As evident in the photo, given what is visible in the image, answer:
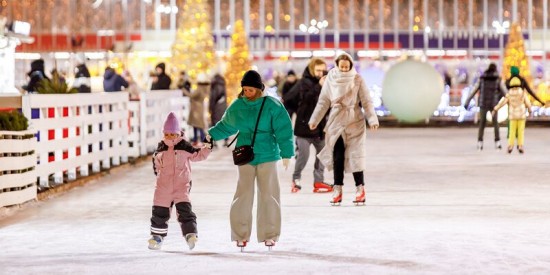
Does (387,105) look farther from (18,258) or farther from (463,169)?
(18,258)

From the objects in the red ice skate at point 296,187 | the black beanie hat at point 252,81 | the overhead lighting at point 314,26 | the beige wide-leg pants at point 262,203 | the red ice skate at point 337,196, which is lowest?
the red ice skate at point 296,187

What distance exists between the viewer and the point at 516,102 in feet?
77.4

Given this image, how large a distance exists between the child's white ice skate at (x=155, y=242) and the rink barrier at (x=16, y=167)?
3582 mm

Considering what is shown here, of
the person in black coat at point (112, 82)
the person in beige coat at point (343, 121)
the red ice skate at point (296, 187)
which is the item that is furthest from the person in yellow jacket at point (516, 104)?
the person in beige coat at point (343, 121)

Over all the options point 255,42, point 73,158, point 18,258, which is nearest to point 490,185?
point 73,158

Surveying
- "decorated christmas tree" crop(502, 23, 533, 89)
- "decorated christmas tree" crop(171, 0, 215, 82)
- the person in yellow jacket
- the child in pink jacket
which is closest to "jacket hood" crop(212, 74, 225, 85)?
the person in yellow jacket

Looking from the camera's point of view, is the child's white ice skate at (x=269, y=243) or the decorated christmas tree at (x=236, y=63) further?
the decorated christmas tree at (x=236, y=63)

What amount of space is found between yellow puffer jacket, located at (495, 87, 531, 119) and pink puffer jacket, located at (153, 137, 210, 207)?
13731 millimetres

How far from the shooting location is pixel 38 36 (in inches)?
4151

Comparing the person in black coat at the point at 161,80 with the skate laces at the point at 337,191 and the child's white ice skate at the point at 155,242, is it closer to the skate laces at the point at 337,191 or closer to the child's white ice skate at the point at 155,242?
the skate laces at the point at 337,191

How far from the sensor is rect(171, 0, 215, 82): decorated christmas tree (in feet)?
207

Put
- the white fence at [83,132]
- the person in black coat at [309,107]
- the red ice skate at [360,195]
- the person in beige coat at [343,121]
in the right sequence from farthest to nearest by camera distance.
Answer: the white fence at [83,132] < the person in black coat at [309,107] < the red ice skate at [360,195] < the person in beige coat at [343,121]

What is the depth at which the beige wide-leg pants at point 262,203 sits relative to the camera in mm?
10234

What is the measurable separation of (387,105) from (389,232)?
29.7 meters
